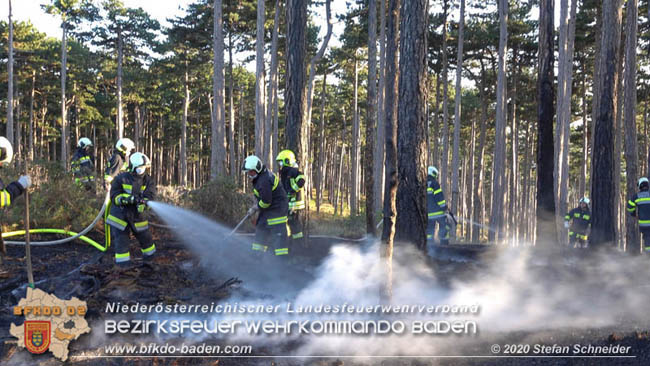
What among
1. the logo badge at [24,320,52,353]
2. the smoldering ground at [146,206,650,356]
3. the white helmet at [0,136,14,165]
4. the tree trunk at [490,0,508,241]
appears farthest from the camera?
the tree trunk at [490,0,508,241]

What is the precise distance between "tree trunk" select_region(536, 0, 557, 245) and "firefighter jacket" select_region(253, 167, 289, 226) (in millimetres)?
6441

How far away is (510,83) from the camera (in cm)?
2633

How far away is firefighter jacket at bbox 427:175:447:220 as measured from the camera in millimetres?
11648

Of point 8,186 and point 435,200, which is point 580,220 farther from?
point 8,186

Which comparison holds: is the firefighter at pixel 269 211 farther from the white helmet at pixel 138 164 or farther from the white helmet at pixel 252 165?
the white helmet at pixel 138 164

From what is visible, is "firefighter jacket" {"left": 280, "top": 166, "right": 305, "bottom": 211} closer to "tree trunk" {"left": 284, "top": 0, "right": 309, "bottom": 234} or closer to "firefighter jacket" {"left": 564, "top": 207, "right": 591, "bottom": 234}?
"tree trunk" {"left": 284, "top": 0, "right": 309, "bottom": 234}

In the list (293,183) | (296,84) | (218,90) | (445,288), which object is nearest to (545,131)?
(445,288)

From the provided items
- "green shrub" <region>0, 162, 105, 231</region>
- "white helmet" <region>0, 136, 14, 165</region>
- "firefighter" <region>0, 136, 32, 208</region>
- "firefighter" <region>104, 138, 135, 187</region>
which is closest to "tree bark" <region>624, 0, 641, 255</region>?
"firefighter" <region>104, 138, 135, 187</region>

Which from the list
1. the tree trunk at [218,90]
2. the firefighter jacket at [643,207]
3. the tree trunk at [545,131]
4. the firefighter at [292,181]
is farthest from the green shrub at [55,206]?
the firefighter jacket at [643,207]

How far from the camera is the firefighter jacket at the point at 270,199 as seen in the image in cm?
786

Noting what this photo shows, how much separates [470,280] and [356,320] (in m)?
3.43

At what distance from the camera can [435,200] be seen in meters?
11.8

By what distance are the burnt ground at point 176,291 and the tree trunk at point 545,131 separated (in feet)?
2.98

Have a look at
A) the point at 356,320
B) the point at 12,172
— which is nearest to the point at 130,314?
the point at 356,320
